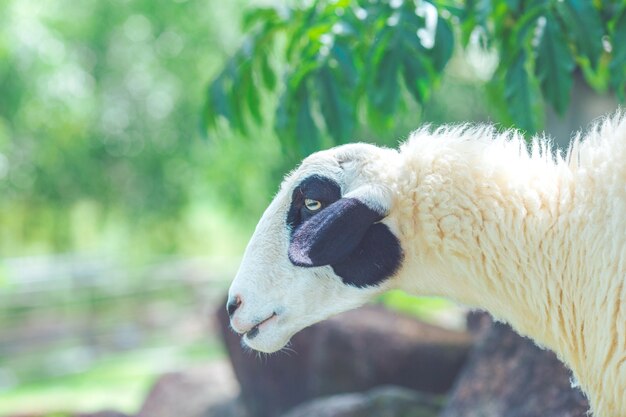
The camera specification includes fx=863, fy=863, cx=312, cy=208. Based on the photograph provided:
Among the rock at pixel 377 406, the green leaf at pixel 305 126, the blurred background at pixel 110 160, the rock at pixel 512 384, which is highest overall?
the green leaf at pixel 305 126

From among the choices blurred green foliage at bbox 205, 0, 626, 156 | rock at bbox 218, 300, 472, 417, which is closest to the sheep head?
blurred green foliage at bbox 205, 0, 626, 156

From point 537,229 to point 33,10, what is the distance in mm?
11744

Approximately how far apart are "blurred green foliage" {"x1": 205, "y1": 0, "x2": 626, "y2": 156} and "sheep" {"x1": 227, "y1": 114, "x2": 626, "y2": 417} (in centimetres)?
55

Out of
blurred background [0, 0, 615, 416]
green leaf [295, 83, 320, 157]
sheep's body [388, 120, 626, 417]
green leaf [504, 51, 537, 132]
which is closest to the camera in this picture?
sheep's body [388, 120, 626, 417]

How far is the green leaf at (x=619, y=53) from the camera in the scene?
351 centimetres

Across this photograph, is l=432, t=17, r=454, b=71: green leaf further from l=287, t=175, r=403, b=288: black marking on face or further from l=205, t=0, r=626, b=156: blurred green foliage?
l=287, t=175, r=403, b=288: black marking on face

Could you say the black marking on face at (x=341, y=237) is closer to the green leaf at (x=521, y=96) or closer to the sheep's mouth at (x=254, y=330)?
the sheep's mouth at (x=254, y=330)

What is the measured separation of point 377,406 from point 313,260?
264 centimetres

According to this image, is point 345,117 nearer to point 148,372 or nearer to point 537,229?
point 537,229

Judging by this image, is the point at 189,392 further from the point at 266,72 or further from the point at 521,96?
the point at 521,96

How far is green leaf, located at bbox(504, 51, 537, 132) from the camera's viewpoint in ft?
11.9

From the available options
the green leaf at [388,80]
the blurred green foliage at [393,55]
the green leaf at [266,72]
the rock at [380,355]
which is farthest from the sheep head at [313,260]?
the rock at [380,355]

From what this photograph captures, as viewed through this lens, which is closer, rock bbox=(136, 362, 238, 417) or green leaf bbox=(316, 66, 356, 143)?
green leaf bbox=(316, 66, 356, 143)

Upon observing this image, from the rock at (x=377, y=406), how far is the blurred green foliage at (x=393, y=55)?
170 centimetres
